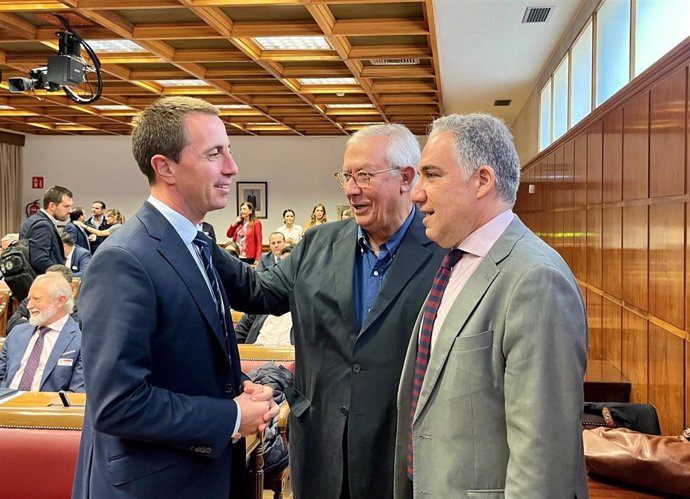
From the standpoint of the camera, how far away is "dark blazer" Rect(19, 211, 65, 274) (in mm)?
6473

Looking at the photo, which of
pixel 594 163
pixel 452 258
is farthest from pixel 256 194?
pixel 452 258

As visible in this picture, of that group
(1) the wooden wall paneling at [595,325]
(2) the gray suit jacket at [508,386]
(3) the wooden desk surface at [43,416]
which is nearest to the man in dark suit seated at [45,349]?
(3) the wooden desk surface at [43,416]

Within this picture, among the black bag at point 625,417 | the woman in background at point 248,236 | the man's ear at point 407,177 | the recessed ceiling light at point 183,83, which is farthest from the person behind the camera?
the woman in background at point 248,236

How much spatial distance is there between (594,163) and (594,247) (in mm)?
567

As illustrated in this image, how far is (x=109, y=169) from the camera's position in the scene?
16.4m

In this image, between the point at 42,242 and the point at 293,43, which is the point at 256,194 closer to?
the point at 293,43

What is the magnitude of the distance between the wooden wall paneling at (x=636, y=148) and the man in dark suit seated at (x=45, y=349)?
2.96 meters

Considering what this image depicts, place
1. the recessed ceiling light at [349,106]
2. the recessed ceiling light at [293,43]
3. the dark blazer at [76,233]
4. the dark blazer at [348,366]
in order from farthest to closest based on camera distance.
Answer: the recessed ceiling light at [349,106]
the dark blazer at [76,233]
the recessed ceiling light at [293,43]
the dark blazer at [348,366]

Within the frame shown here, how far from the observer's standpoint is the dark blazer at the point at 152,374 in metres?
1.32

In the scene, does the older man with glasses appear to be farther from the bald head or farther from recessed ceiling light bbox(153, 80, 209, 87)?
recessed ceiling light bbox(153, 80, 209, 87)

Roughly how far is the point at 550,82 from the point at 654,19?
4.51 m

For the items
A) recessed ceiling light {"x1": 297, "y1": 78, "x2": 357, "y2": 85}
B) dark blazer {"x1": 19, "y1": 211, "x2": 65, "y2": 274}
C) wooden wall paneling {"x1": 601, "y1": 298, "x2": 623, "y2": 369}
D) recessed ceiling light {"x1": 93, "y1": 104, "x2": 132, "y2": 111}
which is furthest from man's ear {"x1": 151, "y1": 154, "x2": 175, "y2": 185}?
recessed ceiling light {"x1": 93, "y1": 104, "x2": 132, "y2": 111}

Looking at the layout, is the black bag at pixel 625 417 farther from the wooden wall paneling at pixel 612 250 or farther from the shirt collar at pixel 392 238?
the shirt collar at pixel 392 238

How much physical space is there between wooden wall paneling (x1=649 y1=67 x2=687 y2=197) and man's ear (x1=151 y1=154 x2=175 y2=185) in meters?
2.12
